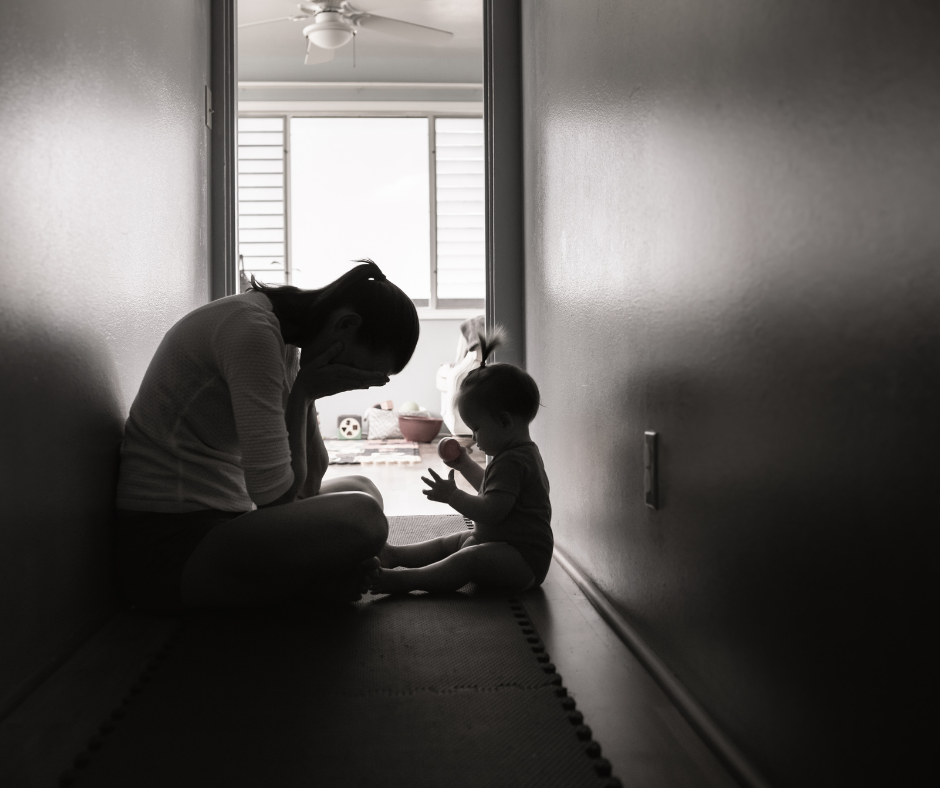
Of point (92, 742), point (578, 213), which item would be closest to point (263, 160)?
point (578, 213)

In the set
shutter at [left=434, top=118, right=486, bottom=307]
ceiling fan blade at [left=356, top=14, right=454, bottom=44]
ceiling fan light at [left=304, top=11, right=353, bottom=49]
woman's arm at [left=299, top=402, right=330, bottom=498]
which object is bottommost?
woman's arm at [left=299, top=402, right=330, bottom=498]

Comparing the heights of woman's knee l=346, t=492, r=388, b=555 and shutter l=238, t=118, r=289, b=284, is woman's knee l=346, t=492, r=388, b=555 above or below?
below

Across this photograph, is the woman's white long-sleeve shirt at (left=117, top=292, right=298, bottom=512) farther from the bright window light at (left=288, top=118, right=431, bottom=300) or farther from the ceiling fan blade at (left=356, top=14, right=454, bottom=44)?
the bright window light at (left=288, top=118, right=431, bottom=300)

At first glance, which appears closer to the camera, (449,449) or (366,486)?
(449,449)

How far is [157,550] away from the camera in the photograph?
134 centimetres

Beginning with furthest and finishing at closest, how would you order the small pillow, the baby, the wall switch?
1. the small pillow
2. the baby
3. the wall switch

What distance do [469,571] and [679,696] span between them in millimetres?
566

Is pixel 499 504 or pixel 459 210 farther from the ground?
pixel 459 210

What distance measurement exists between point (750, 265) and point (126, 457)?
109cm

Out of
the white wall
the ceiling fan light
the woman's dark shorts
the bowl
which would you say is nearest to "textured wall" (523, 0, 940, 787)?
the woman's dark shorts

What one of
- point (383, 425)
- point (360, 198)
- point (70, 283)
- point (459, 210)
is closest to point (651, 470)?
point (70, 283)

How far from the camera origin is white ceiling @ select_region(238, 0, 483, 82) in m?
4.61

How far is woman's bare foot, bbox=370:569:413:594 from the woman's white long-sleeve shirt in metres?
0.28

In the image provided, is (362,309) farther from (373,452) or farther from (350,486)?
(373,452)
